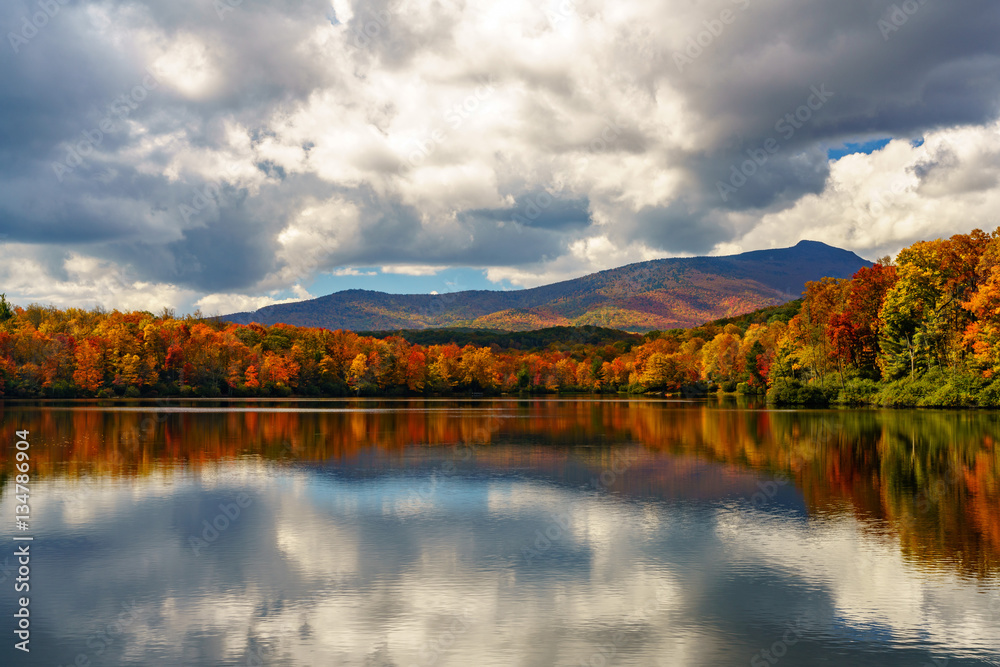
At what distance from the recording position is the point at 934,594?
1167 centimetres

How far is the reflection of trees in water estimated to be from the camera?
1844cm

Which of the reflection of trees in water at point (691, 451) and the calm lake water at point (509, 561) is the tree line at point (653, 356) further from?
the calm lake water at point (509, 561)

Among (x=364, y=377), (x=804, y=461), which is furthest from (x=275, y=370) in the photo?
(x=804, y=461)

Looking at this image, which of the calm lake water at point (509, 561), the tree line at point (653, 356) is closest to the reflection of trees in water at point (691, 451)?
the calm lake water at point (509, 561)

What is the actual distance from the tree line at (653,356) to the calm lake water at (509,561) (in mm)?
42552

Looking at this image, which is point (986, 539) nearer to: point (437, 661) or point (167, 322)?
point (437, 661)

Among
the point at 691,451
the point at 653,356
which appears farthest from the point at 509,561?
the point at 653,356

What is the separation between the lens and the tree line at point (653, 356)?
6372 cm

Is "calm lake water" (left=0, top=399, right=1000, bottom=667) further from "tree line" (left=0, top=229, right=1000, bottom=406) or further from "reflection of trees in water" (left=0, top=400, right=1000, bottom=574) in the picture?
"tree line" (left=0, top=229, right=1000, bottom=406)

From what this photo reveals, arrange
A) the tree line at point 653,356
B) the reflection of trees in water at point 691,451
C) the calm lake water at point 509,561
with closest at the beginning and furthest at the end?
the calm lake water at point 509,561, the reflection of trees in water at point 691,451, the tree line at point 653,356

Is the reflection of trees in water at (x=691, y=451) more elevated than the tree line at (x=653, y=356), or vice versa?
the tree line at (x=653, y=356)

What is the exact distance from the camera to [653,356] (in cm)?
14388

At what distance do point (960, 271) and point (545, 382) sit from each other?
115 m

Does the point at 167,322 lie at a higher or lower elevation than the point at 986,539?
higher
